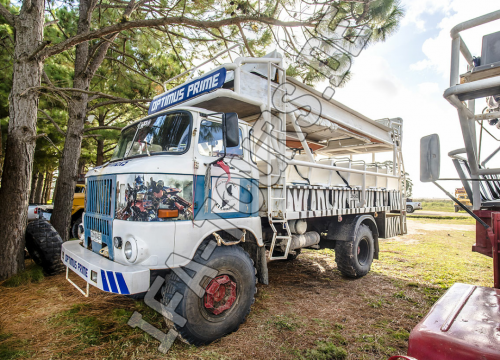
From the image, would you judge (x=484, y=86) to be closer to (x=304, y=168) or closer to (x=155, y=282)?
(x=304, y=168)

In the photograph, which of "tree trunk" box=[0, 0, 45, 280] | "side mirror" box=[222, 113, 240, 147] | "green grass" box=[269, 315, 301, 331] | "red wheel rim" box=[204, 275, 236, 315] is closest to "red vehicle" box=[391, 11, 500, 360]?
"side mirror" box=[222, 113, 240, 147]

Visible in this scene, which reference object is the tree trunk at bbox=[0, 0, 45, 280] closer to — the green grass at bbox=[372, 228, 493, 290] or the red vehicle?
the red vehicle

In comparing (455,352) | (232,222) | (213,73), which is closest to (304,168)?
(232,222)

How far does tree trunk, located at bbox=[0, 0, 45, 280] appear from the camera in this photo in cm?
503

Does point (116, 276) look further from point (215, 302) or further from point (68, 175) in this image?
point (68, 175)

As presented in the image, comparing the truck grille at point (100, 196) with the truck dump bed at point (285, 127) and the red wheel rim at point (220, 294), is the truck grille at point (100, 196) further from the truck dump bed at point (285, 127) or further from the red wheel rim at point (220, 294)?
the truck dump bed at point (285, 127)

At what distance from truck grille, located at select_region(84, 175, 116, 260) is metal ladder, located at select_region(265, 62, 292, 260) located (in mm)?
1898

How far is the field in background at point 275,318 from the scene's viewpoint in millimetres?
2999

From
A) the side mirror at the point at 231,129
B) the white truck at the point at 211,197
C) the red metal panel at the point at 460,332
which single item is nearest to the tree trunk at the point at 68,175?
the white truck at the point at 211,197

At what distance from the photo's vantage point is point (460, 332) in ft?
4.95

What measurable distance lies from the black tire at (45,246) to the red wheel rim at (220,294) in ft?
11.8

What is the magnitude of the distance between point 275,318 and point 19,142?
5.14m

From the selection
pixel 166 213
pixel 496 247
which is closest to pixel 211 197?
pixel 166 213

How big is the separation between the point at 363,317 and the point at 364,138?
3.88m
